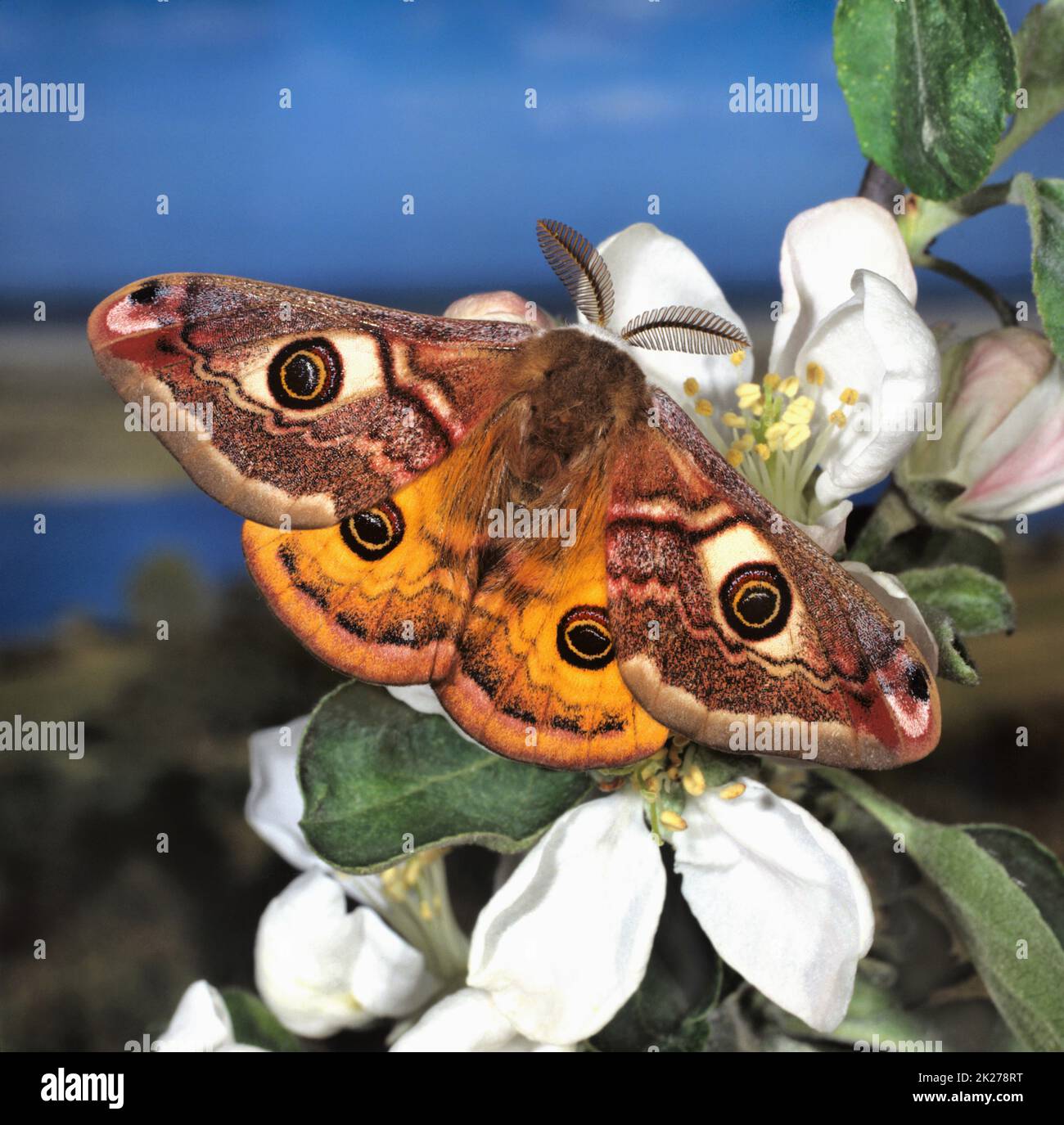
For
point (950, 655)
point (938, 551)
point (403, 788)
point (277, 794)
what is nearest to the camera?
point (950, 655)

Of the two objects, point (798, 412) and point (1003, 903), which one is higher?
point (798, 412)

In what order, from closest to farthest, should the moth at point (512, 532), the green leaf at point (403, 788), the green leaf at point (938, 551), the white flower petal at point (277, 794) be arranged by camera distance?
the moth at point (512, 532)
the green leaf at point (403, 788)
the green leaf at point (938, 551)
the white flower petal at point (277, 794)

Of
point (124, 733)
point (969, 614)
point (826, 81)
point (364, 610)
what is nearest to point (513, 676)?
point (364, 610)

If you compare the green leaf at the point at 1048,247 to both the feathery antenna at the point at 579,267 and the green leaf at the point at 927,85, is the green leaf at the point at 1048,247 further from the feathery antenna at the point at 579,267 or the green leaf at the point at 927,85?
the feathery antenna at the point at 579,267

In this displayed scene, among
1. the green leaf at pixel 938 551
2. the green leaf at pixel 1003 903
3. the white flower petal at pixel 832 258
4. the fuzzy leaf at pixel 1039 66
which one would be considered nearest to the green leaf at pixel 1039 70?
the fuzzy leaf at pixel 1039 66

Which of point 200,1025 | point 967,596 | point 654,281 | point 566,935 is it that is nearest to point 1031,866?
point 967,596

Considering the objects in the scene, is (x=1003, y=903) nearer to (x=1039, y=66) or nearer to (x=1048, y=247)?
(x=1048, y=247)

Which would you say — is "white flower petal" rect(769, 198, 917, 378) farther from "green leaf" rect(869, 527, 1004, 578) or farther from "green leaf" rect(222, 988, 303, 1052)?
"green leaf" rect(222, 988, 303, 1052)
